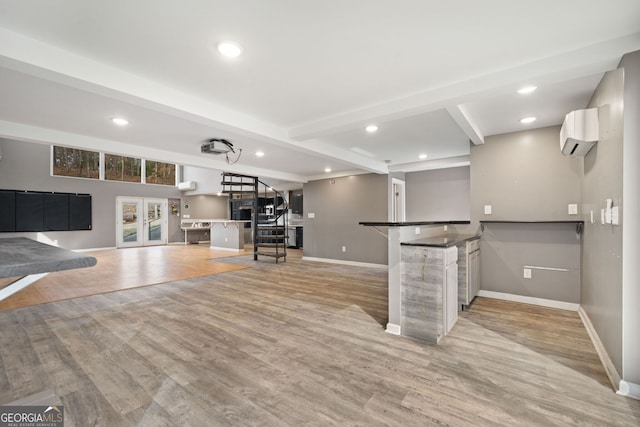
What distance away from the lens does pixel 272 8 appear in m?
1.62

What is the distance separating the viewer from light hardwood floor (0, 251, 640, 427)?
1.65 meters

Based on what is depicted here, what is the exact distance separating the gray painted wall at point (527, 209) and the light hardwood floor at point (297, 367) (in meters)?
0.40

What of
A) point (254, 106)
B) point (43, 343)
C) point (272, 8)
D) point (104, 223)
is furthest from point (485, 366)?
point (104, 223)

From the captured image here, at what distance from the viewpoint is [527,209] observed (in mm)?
3752

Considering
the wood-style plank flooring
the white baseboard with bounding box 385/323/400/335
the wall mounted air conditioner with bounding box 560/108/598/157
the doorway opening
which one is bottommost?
the wood-style plank flooring

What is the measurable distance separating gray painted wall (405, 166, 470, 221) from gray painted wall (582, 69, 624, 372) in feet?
12.8

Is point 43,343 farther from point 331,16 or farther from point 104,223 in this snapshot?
point 104,223

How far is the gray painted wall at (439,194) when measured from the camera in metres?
6.78

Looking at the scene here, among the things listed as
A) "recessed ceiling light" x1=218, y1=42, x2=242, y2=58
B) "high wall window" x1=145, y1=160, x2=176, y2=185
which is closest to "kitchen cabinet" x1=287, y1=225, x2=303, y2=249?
"high wall window" x1=145, y1=160, x2=176, y2=185

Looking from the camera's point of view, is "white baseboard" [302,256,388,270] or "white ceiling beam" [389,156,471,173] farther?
"white baseboard" [302,256,388,270]

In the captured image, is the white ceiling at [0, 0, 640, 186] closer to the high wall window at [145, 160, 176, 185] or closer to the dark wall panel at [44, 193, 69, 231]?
Answer: the dark wall panel at [44, 193, 69, 231]

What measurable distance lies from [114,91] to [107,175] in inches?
383

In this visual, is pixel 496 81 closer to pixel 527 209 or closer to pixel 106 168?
pixel 527 209

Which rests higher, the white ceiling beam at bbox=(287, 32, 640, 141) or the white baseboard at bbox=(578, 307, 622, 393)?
the white ceiling beam at bbox=(287, 32, 640, 141)
